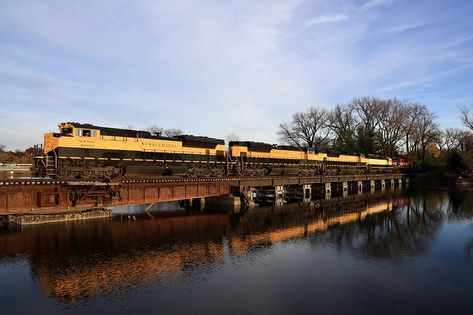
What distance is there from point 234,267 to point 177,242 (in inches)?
207

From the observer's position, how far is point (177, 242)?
787 inches

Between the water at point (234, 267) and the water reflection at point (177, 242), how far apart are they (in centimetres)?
6

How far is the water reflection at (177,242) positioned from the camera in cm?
1437

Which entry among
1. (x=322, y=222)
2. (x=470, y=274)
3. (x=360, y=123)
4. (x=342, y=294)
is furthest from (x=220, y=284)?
(x=360, y=123)

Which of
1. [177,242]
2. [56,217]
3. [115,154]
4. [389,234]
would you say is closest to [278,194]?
[389,234]

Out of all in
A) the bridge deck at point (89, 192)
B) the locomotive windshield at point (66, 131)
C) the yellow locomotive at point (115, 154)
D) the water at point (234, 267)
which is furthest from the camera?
the locomotive windshield at point (66, 131)

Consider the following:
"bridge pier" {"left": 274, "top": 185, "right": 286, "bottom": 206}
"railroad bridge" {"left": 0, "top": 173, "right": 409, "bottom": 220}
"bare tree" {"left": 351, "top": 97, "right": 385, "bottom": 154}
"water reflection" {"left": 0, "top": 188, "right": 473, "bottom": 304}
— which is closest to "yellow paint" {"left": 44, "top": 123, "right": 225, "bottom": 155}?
"railroad bridge" {"left": 0, "top": 173, "right": 409, "bottom": 220}

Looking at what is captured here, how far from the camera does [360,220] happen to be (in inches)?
1128

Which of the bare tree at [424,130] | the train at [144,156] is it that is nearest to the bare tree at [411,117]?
the bare tree at [424,130]

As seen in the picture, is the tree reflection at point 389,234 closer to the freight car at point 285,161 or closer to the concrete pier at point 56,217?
the concrete pier at point 56,217

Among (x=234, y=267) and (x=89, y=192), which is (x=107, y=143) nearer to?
(x=89, y=192)

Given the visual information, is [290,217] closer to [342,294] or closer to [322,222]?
[322,222]

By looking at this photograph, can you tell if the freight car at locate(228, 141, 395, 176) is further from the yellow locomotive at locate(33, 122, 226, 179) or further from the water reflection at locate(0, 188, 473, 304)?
the water reflection at locate(0, 188, 473, 304)

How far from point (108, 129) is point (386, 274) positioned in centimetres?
2207
